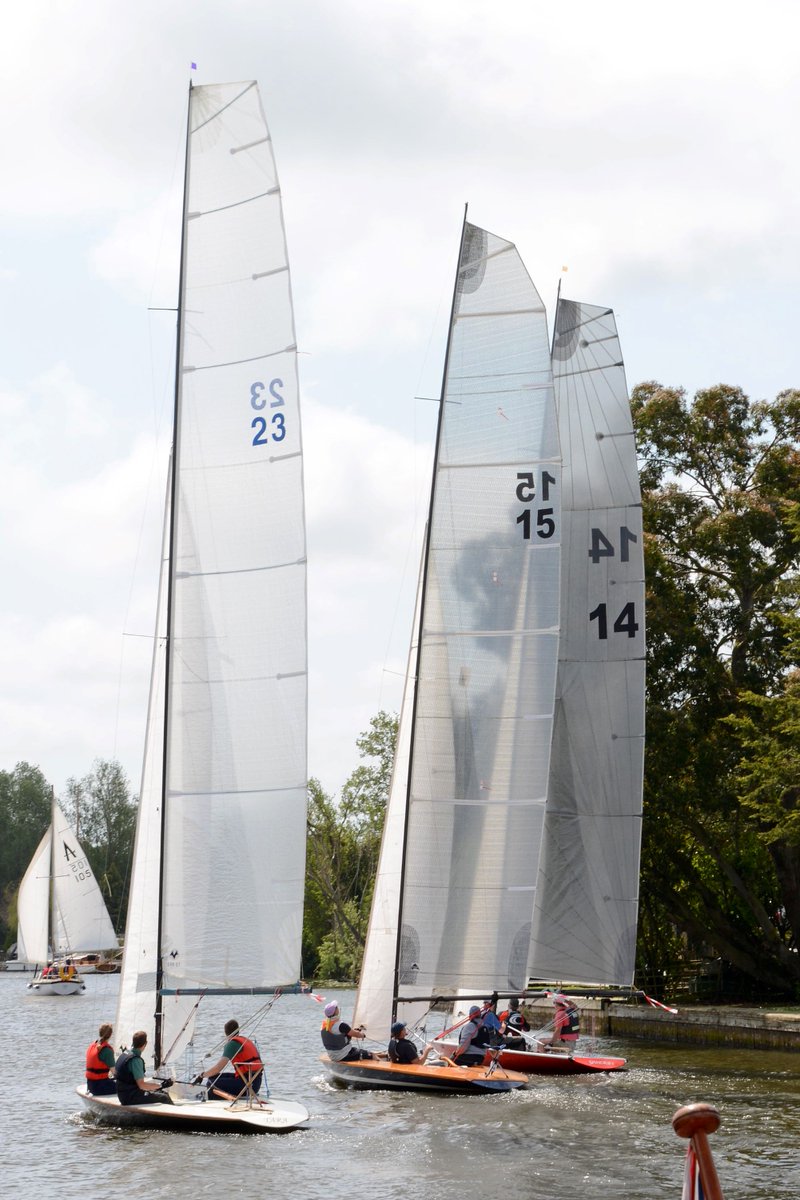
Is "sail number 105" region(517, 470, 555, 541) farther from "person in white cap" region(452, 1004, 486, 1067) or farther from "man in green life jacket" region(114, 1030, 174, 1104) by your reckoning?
"man in green life jacket" region(114, 1030, 174, 1104)

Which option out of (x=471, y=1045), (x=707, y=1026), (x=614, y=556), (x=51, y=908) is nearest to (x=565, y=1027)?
(x=471, y=1045)

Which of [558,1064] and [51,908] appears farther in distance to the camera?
[51,908]

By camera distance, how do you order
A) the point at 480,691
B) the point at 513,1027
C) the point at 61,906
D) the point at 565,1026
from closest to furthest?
the point at 480,691
the point at 565,1026
the point at 513,1027
the point at 61,906

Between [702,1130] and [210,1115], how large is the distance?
16.1 metres

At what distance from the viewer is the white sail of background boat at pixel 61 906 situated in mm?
76481

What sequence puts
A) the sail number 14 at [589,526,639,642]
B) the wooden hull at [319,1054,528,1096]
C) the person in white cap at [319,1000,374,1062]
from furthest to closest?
the sail number 14 at [589,526,639,642]
the person in white cap at [319,1000,374,1062]
the wooden hull at [319,1054,528,1096]

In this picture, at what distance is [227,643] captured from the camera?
2256 cm

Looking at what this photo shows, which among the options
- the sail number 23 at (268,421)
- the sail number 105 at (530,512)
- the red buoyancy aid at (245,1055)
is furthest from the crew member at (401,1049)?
the sail number 23 at (268,421)

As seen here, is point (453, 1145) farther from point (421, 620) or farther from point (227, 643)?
point (421, 620)

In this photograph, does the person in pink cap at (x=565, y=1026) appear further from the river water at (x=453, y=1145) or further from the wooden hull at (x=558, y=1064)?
the river water at (x=453, y=1145)

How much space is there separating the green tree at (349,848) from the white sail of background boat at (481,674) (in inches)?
1845

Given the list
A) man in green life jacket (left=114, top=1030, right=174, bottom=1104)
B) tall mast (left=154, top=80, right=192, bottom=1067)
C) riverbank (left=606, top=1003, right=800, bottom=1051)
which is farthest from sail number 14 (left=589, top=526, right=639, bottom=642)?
man in green life jacket (left=114, top=1030, right=174, bottom=1104)

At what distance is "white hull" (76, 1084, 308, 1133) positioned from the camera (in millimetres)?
20609

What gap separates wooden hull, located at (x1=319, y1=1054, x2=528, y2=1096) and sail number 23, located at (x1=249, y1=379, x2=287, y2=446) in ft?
35.5
